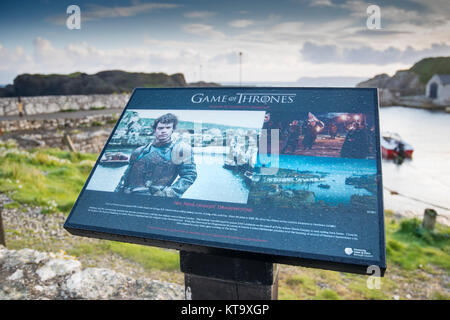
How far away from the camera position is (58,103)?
1566cm

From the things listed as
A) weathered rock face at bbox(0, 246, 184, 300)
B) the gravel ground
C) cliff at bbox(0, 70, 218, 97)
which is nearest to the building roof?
cliff at bbox(0, 70, 218, 97)

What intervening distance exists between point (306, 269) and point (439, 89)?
4794cm

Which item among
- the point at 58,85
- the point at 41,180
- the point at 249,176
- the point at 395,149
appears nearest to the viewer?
the point at 249,176

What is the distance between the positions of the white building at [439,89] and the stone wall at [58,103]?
40.2 m

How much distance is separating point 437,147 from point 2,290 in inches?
1552

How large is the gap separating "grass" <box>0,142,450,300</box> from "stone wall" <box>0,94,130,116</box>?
21.6 ft

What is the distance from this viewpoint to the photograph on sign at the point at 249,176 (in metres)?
1.72

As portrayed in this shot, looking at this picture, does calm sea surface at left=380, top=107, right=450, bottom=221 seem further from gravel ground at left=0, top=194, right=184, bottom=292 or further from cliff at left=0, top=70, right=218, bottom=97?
cliff at left=0, top=70, right=218, bottom=97

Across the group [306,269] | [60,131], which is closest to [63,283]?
[306,269]

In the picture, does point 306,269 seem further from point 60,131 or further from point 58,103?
point 58,103

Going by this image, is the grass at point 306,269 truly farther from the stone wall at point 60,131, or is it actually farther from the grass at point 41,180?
the stone wall at point 60,131

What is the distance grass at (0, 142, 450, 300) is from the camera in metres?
4.08

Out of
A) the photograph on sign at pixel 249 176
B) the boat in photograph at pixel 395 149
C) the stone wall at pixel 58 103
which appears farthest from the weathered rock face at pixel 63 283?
the boat in photograph at pixel 395 149

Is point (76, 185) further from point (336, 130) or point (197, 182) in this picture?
point (336, 130)
